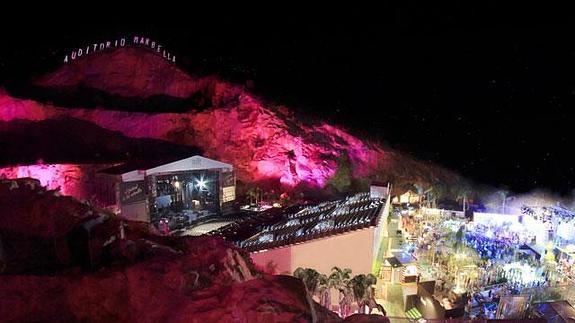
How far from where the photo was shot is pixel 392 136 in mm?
32531

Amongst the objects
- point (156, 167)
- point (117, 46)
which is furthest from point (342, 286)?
point (117, 46)

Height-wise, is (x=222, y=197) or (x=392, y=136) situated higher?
(x=392, y=136)

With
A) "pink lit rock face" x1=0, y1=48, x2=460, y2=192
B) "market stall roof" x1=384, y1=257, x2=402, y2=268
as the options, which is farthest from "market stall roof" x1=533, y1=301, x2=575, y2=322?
"pink lit rock face" x1=0, y1=48, x2=460, y2=192

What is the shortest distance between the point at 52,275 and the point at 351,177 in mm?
18716

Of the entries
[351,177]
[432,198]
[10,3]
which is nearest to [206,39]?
[10,3]

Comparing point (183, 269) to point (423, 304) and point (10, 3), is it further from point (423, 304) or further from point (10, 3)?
point (10, 3)

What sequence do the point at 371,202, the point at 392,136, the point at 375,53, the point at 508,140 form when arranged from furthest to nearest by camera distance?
the point at 375,53 → the point at 508,140 → the point at 392,136 → the point at 371,202

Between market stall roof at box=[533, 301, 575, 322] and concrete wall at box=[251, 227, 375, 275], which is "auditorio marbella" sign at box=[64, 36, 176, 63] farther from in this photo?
market stall roof at box=[533, 301, 575, 322]

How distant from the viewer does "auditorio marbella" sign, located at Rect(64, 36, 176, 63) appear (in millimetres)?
26125

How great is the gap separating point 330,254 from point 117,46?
21653 mm

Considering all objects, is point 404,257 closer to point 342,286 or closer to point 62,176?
point 342,286

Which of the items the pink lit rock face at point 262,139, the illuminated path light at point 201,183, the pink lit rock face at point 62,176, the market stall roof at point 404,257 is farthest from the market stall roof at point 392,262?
the pink lit rock face at point 62,176

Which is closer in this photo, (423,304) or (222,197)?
(423,304)

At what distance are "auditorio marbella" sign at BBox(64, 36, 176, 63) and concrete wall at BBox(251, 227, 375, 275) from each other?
20.1m
